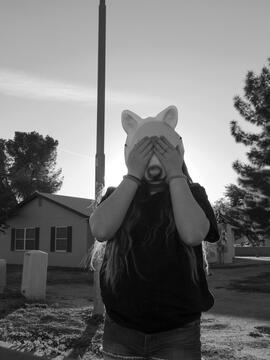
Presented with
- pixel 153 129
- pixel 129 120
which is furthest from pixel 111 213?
pixel 129 120

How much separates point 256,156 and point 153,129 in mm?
20349

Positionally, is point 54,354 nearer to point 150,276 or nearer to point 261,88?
point 150,276

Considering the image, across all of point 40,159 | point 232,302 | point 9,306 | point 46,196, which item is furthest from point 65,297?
point 40,159

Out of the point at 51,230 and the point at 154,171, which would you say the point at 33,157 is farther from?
the point at 154,171

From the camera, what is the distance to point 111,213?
2.18m

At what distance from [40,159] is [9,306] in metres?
40.3

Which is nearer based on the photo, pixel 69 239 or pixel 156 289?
pixel 156 289

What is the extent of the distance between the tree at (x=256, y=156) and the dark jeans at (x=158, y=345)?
20.2 metres

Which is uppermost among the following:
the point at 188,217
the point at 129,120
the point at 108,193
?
the point at 129,120

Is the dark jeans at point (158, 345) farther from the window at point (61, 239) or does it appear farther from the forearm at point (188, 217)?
the window at point (61, 239)

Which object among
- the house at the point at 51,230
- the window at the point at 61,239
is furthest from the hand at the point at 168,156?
the window at the point at 61,239

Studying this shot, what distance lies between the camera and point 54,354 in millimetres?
5137

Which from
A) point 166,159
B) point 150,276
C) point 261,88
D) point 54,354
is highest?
point 261,88

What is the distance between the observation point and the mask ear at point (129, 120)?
2.66 m
